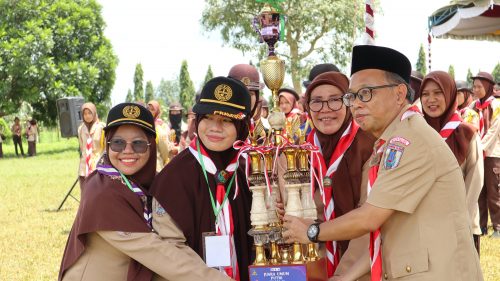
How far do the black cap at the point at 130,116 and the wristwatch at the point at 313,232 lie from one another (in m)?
1.22

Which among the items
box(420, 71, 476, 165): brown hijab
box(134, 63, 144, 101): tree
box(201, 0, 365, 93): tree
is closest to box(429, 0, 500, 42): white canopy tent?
box(420, 71, 476, 165): brown hijab

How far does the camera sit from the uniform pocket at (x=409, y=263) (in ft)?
9.52

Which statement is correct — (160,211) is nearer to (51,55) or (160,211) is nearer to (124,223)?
(124,223)

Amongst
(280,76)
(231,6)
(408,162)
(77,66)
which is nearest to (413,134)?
(408,162)

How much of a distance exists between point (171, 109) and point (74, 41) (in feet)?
79.7

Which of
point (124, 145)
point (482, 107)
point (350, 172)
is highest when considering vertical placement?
point (124, 145)

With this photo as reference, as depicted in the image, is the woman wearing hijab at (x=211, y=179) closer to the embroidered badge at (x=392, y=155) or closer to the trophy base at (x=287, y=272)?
the trophy base at (x=287, y=272)

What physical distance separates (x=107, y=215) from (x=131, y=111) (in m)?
0.64

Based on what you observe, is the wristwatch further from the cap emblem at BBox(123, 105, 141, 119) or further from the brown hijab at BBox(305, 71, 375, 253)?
the cap emblem at BBox(123, 105, 141, 119)

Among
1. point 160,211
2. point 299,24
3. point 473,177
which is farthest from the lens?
point 299,24

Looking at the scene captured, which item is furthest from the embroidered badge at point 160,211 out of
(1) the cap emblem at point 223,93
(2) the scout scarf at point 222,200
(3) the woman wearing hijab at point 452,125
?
(3) the woman wearing hijab at point 452,125

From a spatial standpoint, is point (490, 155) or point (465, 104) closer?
point (490, 155)

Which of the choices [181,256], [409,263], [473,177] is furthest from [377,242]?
[473,177]

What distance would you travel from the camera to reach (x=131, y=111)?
3.80 m
